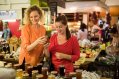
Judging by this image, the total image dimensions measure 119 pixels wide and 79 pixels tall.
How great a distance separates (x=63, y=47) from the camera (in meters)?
3.58

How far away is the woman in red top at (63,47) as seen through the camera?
3516 millimetres

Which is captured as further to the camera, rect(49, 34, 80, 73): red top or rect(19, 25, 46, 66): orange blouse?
rect(19, 25, 46, 66): orange blouse

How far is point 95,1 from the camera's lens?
63.2 feet

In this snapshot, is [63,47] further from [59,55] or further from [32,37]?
[32,37]

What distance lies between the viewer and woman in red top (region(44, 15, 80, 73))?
3.52m

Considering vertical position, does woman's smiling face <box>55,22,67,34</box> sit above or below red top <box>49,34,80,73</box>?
above

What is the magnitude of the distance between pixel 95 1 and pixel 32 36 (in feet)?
52.4

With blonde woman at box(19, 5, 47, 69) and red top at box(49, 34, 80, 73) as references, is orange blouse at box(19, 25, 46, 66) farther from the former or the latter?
red top at box(49, 34, 80, 73)

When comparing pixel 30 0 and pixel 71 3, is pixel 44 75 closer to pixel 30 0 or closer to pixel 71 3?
pixel 30 0

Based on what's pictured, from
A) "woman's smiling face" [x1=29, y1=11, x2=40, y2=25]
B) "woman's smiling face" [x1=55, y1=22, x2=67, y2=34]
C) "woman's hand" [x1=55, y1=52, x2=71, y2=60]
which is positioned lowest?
"woman's hand" [x1=55, y1=52, x2=71, y2=60]

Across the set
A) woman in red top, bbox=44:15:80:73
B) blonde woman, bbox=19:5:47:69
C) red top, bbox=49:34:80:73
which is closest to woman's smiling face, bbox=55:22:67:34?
woman in red top, bbox=44:15:80:73

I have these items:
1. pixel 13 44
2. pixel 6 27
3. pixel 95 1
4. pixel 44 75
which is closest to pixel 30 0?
pixel 13 44

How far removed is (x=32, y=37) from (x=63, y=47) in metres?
0.49

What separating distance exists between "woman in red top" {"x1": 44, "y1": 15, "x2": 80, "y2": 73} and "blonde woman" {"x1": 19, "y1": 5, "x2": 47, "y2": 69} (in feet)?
0.63
